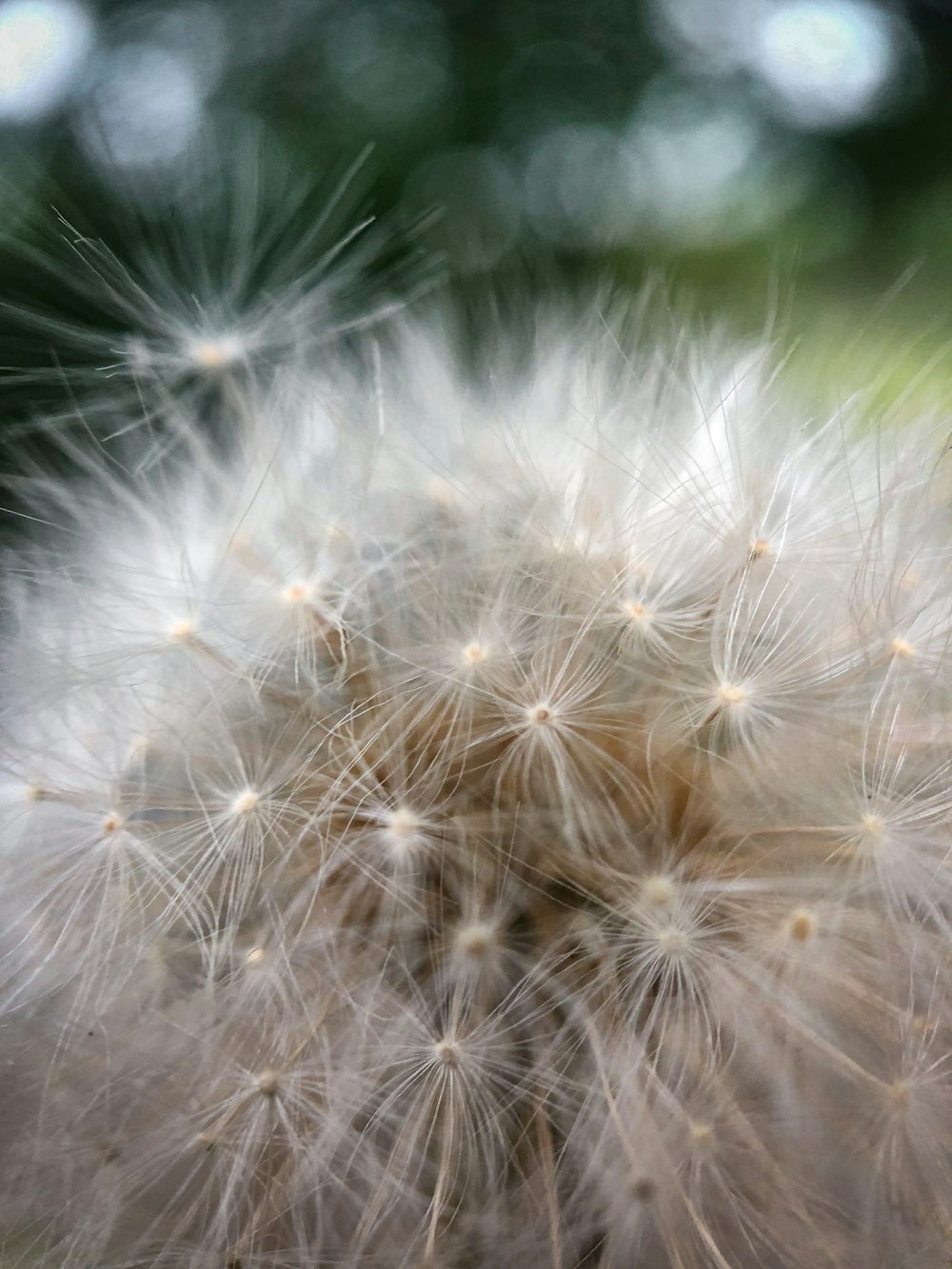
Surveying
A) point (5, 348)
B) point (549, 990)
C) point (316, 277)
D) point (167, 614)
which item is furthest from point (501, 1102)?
point (5, 348)

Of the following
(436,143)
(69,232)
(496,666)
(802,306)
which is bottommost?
(496,666)

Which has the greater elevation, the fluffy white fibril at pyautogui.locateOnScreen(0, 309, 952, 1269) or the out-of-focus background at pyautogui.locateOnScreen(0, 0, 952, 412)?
the out-of-focus background at pyautogui.locateOnScreen(0, 0, 952, 412)

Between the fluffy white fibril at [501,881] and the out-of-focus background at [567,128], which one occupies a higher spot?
the out-of-focus background at [567,128]

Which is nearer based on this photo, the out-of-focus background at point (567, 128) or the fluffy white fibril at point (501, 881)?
the fluffy white fibril at point (501, 881)

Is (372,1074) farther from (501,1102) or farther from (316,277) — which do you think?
(316,277)

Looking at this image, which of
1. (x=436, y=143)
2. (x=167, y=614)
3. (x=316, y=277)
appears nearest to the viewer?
(x=167, y=614)
